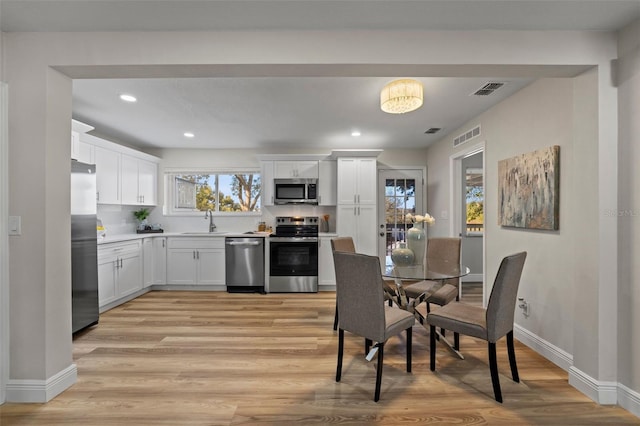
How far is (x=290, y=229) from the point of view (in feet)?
15.5

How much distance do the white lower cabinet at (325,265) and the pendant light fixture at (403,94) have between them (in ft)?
8.50

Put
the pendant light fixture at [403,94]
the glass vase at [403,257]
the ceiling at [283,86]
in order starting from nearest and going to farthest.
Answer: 1. the ceiling at [283,86]
2. the pendant light fixture at [403,94]
3. the glass vase at [403,257]

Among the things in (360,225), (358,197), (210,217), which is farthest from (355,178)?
(210,217)

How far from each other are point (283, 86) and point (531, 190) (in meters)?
2.41

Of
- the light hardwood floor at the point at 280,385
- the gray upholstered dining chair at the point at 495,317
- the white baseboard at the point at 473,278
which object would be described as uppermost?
the gray upholstered dining chair at the point at 495,317

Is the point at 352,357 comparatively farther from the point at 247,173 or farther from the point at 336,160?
the point at 247,173

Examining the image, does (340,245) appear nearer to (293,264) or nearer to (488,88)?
(293,264)

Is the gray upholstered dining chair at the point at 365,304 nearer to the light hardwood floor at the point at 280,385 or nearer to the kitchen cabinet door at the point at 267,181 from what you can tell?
the light hardwood floor at the point at 280,385

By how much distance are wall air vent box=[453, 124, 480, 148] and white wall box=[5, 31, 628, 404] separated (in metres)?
1.64

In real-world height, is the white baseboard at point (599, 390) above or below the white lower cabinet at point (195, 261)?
below

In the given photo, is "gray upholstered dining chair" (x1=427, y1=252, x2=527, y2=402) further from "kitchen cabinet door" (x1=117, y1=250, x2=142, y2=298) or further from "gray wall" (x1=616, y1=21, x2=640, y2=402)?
"kitchen cabinet door" (x1=117, y1=250, x2=142, y2=298)

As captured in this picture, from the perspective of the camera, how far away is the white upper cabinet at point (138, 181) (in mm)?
4242

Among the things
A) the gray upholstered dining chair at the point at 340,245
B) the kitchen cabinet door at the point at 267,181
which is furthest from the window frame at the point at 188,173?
the gray upholstered dining chair at the point at 340,245

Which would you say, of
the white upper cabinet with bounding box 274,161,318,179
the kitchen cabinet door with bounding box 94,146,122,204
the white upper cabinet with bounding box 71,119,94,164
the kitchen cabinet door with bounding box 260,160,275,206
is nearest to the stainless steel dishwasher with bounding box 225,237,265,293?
the kitchen cabinet door with bounding box 260,160,275,206
